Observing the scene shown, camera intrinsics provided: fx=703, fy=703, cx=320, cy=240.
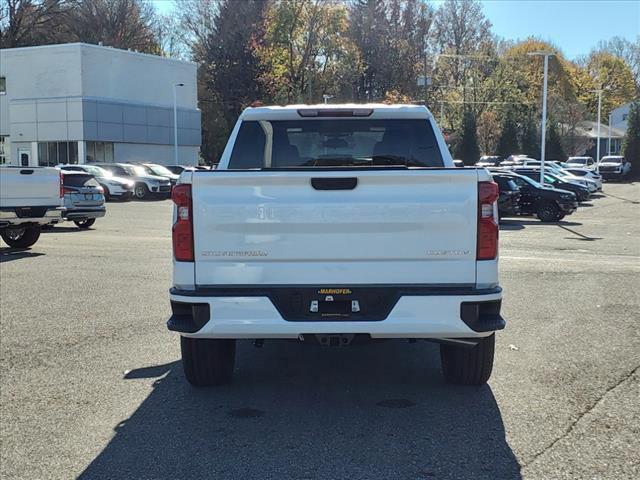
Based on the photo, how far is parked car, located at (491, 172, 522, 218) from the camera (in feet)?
74.1

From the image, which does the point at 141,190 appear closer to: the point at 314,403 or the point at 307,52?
the point at 314,403

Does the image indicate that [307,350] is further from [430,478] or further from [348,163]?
[430,478]

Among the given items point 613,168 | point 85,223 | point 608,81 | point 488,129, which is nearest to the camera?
point 85,223

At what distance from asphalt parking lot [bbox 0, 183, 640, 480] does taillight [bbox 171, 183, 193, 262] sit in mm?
1187

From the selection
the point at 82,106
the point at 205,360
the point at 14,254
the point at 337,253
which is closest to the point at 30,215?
the point at 14,254

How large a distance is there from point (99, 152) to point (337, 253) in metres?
44.6

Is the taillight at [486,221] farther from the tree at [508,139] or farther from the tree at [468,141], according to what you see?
the tree at [508,139]

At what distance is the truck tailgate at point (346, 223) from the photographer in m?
4.50

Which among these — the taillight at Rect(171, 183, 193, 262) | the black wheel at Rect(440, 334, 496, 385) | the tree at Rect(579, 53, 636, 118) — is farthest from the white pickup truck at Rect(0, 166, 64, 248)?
the tree at Rect(579, 53, 636, 118)

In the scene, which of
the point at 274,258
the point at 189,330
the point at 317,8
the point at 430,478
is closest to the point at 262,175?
the point at 274,258

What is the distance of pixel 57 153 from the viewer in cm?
4569

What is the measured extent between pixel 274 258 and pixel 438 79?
220 ft

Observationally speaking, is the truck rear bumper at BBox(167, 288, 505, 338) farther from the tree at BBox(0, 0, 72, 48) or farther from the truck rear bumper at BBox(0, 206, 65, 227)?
the tree at BBox(0, 0, 72, 48)

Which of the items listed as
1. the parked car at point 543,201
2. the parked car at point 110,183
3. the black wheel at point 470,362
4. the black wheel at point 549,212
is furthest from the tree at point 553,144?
the black wheel at point 470,362
